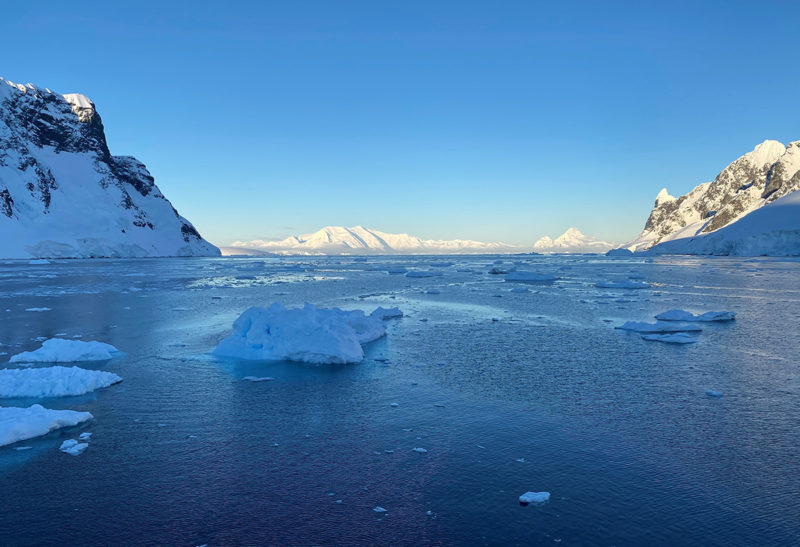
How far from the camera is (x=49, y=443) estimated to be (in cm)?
693

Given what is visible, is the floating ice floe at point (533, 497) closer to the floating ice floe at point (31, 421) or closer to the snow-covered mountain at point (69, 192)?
the floating ice floe at point (31, 421)

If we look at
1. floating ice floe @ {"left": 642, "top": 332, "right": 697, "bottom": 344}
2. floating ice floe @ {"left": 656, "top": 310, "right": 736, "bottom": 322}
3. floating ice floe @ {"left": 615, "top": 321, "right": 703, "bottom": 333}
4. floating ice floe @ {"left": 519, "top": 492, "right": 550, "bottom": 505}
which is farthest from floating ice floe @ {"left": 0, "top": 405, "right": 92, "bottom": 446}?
floating ice floe @ {"left": 656, "top": 310, "right": 736, "bottom": 322}

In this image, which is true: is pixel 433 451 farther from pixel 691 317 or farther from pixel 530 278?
pixel 530 278

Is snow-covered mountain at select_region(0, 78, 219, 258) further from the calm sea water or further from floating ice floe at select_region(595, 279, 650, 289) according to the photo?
the calm sea water

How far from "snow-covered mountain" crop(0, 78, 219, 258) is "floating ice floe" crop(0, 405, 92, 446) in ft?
313

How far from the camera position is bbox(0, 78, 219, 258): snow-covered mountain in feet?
289

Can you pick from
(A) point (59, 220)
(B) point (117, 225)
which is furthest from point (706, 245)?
(A) point (59, 220)

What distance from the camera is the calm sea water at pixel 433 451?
484cm

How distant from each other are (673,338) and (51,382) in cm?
1536

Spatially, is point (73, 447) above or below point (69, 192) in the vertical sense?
below

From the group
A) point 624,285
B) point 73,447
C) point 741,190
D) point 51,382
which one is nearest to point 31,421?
point 73,447

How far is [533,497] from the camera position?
17.5ft

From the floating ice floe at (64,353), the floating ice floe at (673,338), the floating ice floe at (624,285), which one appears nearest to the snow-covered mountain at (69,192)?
the floating ice floe at (64,353)

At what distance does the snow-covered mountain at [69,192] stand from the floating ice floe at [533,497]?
10165cm
